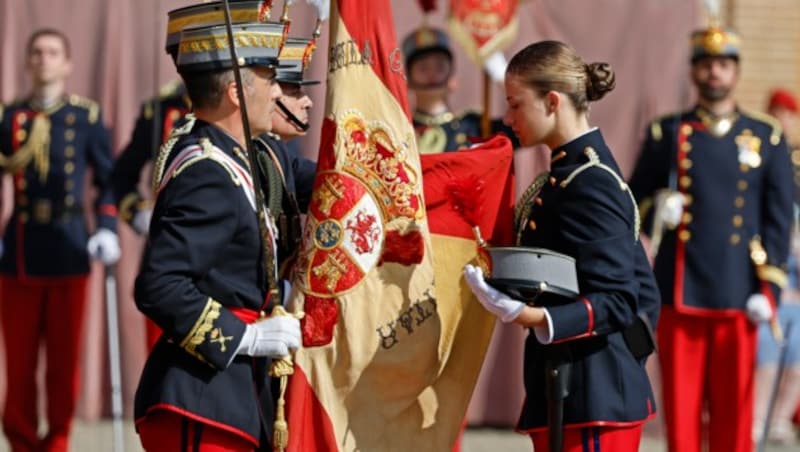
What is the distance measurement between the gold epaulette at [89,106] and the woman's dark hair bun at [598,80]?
441cm

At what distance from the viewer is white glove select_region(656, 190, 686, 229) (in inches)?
303

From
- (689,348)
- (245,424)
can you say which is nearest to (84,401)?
(689,348)

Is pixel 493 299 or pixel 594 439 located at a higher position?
pixel 493 299

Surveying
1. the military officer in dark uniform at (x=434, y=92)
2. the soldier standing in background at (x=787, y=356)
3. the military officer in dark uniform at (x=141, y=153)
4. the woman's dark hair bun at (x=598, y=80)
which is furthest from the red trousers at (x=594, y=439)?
the soldier standing in background at (x=787, y=356)

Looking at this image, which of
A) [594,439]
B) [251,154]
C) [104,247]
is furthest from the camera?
[104,247]

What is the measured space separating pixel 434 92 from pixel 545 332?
4021 millimetres

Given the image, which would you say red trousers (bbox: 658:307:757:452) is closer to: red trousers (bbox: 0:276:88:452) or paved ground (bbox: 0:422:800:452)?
paved ground (bbox: 0:422:800:452)

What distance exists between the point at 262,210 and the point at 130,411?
535 centimetres

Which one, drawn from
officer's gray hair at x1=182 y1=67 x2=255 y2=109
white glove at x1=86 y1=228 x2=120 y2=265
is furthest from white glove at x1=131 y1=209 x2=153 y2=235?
officer's gray hair at x1=182 y1=67 x2=255 y2=109

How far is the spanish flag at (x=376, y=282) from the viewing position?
473 centimetres

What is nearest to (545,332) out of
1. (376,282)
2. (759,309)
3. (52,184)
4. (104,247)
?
(376,282)

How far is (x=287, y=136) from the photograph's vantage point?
16.4ft

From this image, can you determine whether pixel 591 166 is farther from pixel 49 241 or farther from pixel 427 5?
pixel 49 241

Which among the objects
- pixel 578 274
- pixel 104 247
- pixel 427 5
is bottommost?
pixel 104 247
